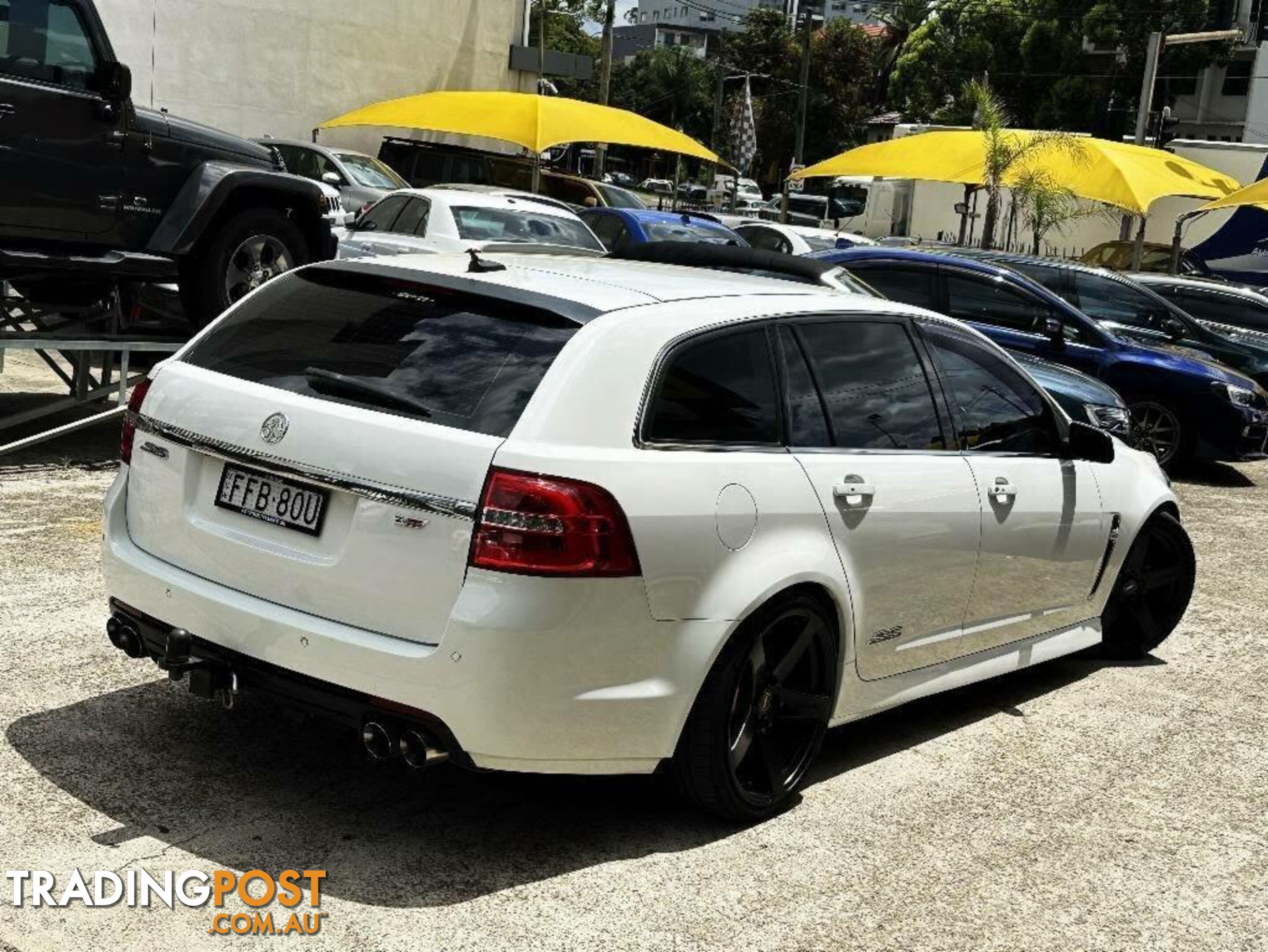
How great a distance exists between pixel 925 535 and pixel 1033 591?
1.03 metres

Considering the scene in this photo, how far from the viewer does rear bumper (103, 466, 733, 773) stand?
4090 mm

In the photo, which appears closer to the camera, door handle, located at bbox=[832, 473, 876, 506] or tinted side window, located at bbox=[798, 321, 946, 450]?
door handle, located at bbox=[832, 473, 876, 506]

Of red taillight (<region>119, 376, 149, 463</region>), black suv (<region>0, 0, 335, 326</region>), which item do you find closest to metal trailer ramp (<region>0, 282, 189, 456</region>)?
black suv (<region>0, 0, 335, 326</region>)

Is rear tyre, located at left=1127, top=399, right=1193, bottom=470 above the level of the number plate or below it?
below

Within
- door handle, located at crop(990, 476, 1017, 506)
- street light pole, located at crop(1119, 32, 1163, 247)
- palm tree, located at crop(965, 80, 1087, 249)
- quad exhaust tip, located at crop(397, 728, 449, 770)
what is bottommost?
quad exhaust tip, located at crop(397, 728, 449, 770)

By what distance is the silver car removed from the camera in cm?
2105

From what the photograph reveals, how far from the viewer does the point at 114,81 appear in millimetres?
9188

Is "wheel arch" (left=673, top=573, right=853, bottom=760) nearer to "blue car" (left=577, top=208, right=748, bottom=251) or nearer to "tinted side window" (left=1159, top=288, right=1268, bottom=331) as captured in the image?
"blue car" (left=577, top=208, right=748, bottom=251)

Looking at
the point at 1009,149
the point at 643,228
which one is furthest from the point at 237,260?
→ the point at 1009,149

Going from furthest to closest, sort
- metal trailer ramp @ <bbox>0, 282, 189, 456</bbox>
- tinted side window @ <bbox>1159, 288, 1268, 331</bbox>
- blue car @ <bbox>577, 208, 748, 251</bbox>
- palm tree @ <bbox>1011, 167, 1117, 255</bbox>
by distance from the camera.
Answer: palm tree @ <bbox>1011, 167, 1117, 255</bbox>, tinted side window @ <bbox>1159, 288, 1268, 331</bbox>, blue car @ <bbox>577, 208, 748, 251</bbox>, metal trailer ramp @ <bbox>0, 282, 189, 456</bbox>

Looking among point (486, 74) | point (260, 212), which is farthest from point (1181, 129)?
point (260, 212)

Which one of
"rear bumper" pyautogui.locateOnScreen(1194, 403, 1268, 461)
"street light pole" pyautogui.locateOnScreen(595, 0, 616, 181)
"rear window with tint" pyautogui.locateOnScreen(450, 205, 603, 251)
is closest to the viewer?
→ "rear bumper" pyautogui.locateOnScreen(1194, 403, 1268, 461)

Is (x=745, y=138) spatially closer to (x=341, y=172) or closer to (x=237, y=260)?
(x=341, y=172)

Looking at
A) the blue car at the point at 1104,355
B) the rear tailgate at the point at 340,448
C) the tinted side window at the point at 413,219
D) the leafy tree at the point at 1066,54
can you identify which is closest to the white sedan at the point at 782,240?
the tinted side window at the point at 413,219
